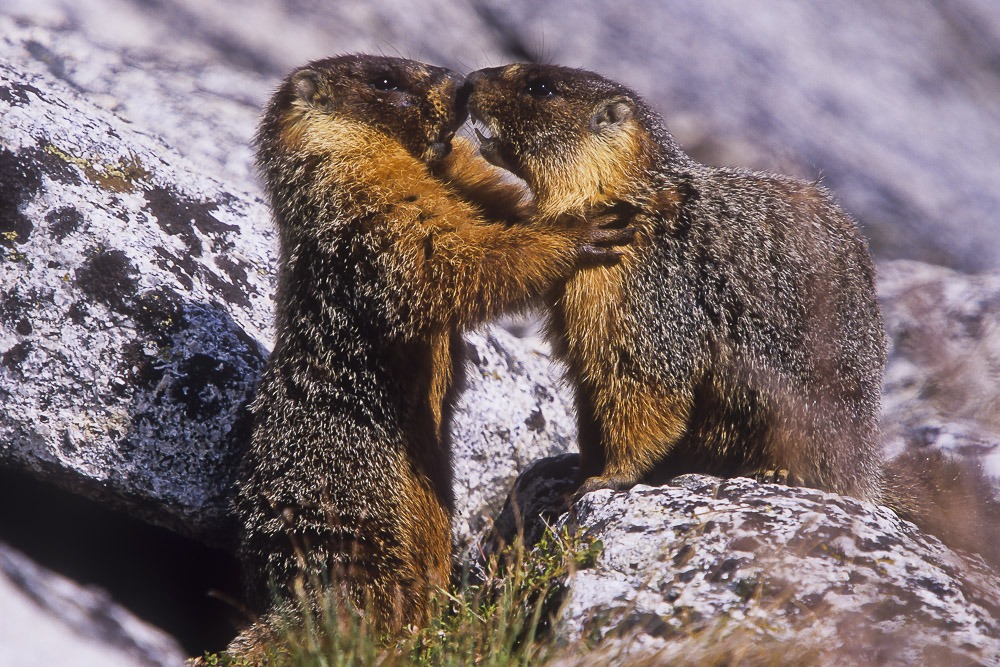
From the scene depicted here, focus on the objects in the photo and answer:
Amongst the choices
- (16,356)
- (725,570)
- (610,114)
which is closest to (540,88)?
(610,114)

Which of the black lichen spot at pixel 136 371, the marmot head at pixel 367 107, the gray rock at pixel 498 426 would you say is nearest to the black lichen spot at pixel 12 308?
the black lichen spot at pixel 136 371

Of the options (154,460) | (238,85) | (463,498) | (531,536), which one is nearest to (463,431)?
(463,498)

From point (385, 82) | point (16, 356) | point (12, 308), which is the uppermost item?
point (385, 82)

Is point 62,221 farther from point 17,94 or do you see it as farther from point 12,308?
point 17,94

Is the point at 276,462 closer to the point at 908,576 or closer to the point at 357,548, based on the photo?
the point at 357,548

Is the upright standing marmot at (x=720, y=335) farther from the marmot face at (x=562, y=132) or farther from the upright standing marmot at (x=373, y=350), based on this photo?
the upright standing marmot at (x=373, y=350)
